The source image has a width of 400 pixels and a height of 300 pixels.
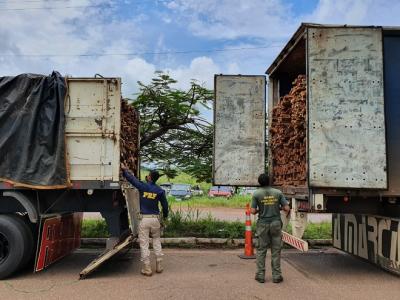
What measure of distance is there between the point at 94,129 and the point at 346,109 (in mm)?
3812

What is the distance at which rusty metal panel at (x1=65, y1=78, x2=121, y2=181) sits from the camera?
7004 millimetres

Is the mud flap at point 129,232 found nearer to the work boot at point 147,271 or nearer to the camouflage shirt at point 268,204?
the work boot at point 147,271

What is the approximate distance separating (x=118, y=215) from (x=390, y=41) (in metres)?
5.07

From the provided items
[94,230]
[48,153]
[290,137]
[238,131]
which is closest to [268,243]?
[290,137]

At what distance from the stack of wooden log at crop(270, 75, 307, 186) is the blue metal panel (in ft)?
4.18

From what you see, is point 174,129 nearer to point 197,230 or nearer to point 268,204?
point 197,230

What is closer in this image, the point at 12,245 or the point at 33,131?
the point at 12,245

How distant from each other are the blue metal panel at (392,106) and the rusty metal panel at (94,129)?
4088 millimetres

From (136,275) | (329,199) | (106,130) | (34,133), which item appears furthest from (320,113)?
(34,133)

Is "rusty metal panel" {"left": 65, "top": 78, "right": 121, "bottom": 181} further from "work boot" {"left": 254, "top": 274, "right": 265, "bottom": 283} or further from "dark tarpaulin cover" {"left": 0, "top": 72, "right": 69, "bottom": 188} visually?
"work boot" {"left": 254, "top": 274, "right": 265, "bottom": 283}

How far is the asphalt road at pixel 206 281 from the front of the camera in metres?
6.05

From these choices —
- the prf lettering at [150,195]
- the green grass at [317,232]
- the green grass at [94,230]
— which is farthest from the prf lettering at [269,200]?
the green grass at [94,230]

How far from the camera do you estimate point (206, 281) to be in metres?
6.77

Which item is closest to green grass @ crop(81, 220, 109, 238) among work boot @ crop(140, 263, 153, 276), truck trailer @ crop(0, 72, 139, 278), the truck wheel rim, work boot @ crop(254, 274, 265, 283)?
truck trailer @ crop(0, 72, 139, 278)
